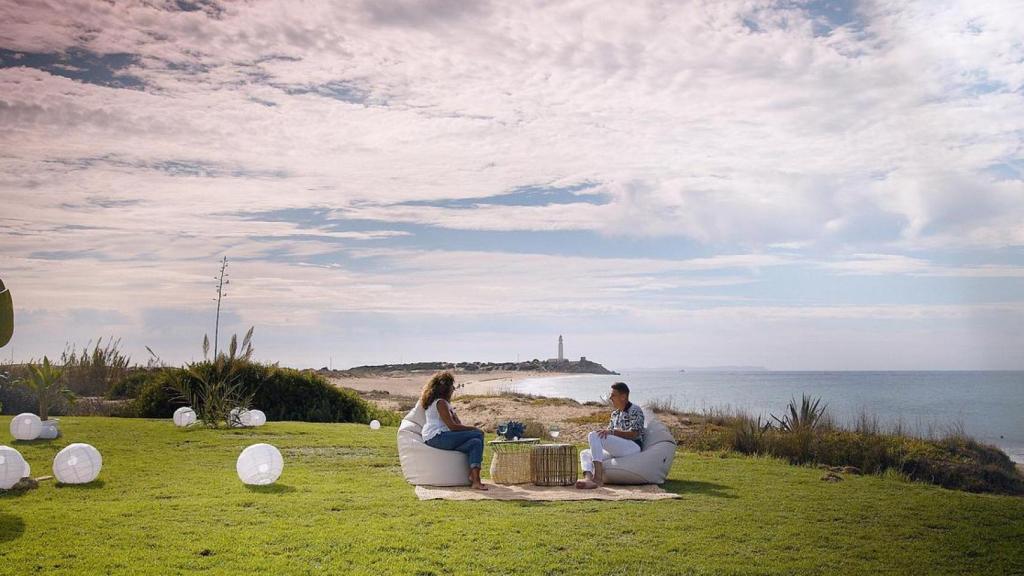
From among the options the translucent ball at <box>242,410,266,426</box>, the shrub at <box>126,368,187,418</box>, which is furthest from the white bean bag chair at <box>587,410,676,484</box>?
the shrub at <box>126,368,187,418</box>

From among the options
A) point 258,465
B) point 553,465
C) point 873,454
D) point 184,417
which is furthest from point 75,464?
point 873,454

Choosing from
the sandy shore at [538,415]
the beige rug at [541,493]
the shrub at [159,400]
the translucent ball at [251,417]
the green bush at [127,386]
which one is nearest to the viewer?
the beige rug at [541,493]

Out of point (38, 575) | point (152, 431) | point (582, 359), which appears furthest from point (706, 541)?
point (582, 359)

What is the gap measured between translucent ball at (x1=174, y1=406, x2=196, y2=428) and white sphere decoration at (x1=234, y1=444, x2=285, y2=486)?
7.04 meters

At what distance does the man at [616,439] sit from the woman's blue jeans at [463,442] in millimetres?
1226

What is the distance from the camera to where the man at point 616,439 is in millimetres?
9398

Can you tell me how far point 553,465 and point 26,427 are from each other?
28.4 ft

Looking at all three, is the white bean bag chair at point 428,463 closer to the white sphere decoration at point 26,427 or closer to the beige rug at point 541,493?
the beige rug at point 541,493

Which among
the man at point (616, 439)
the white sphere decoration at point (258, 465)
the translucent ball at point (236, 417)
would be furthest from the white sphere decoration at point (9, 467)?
the translucent ball at point (236, 417)

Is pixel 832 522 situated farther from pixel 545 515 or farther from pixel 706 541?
pixel 545 515

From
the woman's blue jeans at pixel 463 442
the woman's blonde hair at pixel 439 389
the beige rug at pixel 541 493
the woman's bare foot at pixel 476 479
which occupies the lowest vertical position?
the beige rug at pixel 541 493

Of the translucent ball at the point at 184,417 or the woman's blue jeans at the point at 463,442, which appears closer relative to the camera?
the woman's blue jeans at the point at 463,442

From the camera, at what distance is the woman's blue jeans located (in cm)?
913

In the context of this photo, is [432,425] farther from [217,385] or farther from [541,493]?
[217,385]
